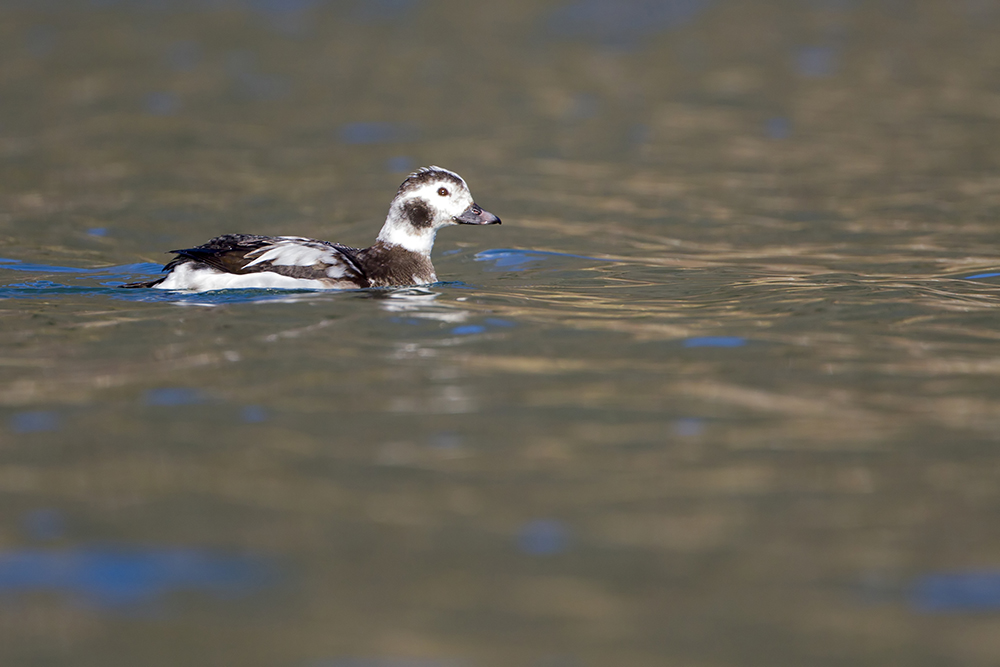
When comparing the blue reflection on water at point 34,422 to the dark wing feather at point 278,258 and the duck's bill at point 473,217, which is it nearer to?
the dark wing feather at point 278,258

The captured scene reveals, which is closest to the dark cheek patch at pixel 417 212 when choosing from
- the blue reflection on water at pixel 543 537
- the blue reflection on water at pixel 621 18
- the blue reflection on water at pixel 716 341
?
the blue reflection on water at pixel 716 341

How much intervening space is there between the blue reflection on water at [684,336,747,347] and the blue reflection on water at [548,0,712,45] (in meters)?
18.9

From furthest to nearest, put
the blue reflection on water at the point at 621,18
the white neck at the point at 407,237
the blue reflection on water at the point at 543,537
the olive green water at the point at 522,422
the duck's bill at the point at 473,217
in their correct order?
the blue reflection on water at the point at 621,18 < the duck's bill at the point at 473,217 < the white neck at the point at 407,237 < the blue reflection on water at the point at 543,537 < the olive green water at the point at 522,422

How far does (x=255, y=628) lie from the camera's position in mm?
4062

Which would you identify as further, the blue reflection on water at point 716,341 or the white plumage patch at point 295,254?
the white plumage patch at point 295,254

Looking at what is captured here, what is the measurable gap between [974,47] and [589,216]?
13971 millimetres

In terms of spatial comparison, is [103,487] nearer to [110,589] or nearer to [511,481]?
[110,589]

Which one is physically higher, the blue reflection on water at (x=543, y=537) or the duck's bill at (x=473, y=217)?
the duck's bill at (x=473, y=217)

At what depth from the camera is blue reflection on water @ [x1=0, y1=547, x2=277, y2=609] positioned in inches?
169

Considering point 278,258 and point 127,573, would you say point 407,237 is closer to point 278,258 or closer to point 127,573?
point 278,258

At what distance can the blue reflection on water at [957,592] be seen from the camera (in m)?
4.25

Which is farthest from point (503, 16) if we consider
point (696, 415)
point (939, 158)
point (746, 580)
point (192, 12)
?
point (746, 580)

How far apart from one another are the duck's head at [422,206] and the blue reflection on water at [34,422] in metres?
4.28

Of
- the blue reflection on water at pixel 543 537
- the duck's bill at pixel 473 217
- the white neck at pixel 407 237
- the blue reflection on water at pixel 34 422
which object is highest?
the duck's bill at pixel 473 217
